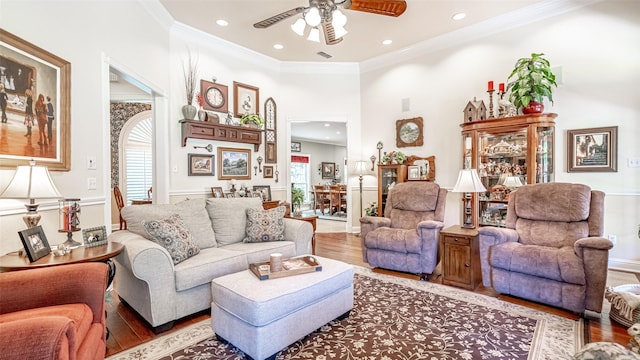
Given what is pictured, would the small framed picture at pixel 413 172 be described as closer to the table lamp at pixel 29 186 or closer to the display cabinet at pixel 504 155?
the display cabinet at pixel 504 155

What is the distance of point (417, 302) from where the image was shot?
263 cm

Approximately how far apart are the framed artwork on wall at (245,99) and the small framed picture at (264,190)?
51.6 inches

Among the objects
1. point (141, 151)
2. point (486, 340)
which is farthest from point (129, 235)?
point (141, 151)

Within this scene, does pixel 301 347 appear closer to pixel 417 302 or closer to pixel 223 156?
pixel 417 302

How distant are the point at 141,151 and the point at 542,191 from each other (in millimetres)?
7196

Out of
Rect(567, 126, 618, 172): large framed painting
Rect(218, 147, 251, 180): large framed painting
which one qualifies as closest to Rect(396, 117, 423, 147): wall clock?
Rect(567, 126, 618, 172): large framed painting

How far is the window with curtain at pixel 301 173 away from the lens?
11.6 metres

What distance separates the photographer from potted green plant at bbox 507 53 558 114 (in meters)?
3.60

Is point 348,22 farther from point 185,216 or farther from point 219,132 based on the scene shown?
point 185,216

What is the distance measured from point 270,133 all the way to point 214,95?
1.21 metres

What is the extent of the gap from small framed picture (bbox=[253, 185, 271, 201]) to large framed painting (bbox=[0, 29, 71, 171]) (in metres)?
3.03

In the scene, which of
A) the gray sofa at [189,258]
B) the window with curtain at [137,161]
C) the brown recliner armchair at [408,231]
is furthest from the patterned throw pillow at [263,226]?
the window with curtain at [137,161]

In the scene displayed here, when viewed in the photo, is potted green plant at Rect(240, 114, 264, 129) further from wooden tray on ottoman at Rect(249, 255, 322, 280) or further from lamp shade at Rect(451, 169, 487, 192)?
lamp shade at Rect(451, 169, 487, 192)

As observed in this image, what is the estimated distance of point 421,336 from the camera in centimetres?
208
